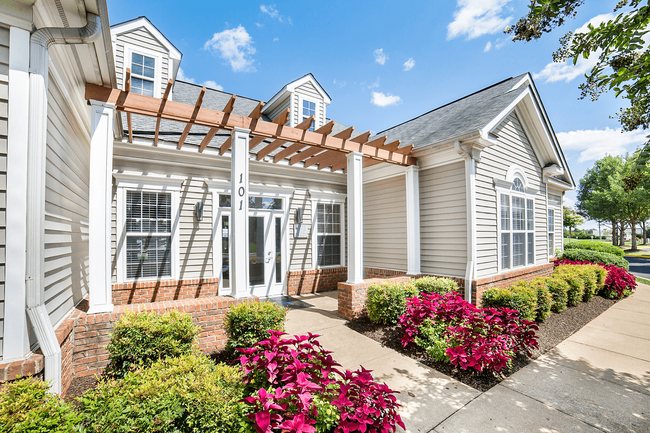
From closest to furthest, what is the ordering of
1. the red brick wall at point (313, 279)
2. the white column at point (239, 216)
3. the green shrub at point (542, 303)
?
1. the white column at point (239, 216)
2. the green shrub at point (542, 303)
3. the red brick wall at point (313, 279)

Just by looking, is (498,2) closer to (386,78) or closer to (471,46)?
(471,46)

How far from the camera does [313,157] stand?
289 inches

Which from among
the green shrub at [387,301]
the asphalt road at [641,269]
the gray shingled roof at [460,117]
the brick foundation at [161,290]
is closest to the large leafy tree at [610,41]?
the gray shingled roof at [460,117]

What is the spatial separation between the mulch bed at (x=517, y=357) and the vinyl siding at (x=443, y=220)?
184 centimetres

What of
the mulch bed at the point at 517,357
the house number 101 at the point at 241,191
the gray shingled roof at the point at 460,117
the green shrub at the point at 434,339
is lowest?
the mulch bed at the point at 517,357

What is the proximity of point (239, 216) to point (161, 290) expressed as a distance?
309 centimetres

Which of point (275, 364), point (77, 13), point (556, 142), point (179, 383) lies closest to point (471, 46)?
point (556, 142)

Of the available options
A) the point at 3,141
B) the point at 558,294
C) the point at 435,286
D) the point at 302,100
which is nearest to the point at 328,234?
the point at 435,286

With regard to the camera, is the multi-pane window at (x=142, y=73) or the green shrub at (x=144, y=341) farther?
the multi-pane window at (x=142, y=73)

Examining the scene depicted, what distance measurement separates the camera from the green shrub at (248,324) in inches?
143

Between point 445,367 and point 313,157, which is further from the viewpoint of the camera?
point 313,157

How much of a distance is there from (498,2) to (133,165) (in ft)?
23.0

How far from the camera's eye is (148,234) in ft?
20.6

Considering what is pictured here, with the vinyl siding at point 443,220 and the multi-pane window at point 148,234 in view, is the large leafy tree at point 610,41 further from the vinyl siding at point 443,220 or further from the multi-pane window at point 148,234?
the multi-pane window at point 148,234
